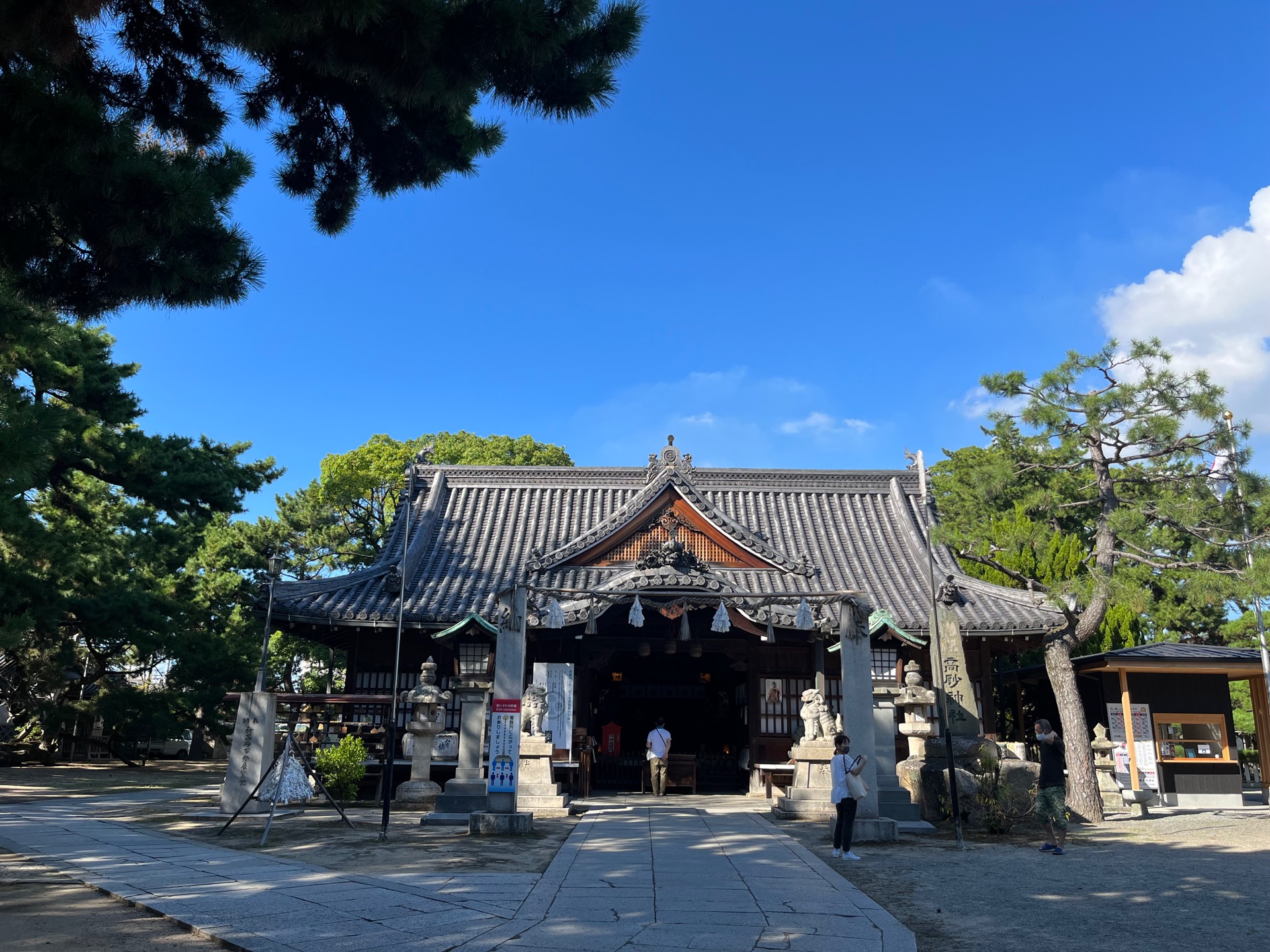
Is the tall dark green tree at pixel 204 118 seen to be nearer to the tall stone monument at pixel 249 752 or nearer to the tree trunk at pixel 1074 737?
the tall stone monument at pixel 249 752

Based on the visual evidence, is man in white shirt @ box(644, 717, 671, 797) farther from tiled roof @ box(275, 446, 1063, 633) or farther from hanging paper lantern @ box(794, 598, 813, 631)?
hanging paper lantern @ box(794, 598, 813, 631)

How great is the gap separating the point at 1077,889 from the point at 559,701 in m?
10.9


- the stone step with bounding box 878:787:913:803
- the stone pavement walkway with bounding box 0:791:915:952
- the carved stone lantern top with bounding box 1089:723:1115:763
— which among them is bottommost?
the stone pavement walkway with bounding box 0:791:915:952

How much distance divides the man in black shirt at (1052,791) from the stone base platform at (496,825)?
275 inches

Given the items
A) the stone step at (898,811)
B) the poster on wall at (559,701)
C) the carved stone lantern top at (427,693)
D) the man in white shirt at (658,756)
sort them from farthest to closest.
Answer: the man in white shirt at (658,756)
the poster on wall at (559,701)
the carved stone lantern top at (427,693)
the stone step at (898,811)

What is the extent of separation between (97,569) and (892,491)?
21674 mm

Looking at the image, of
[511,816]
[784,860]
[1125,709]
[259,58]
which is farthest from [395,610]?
[1125,709]

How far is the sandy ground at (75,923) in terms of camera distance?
580cm

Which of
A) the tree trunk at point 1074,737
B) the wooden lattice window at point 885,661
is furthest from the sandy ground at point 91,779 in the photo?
the tree trunk at point 1074,737

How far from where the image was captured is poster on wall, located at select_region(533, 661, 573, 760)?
17.3 meters

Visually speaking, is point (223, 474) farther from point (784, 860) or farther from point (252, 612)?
point (784, 860)

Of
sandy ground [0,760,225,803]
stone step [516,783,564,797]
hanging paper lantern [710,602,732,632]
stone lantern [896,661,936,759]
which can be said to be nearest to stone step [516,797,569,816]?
stone step [516,783,564,797]

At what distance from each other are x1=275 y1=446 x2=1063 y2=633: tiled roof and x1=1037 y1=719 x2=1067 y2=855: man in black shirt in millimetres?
6479

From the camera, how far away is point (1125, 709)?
19.4 meters
